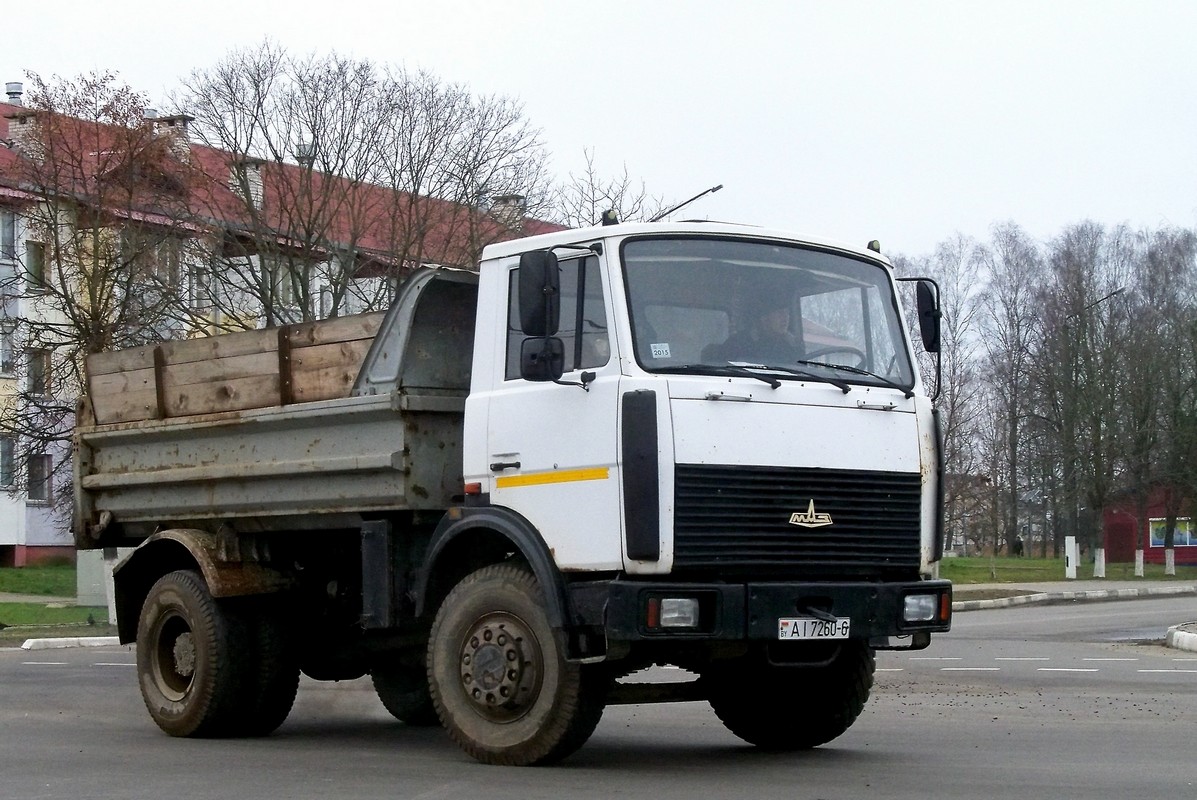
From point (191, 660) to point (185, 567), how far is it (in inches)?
27.0

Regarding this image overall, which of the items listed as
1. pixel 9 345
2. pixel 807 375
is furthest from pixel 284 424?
pixel 9 345

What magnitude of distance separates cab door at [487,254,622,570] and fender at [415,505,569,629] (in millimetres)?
53

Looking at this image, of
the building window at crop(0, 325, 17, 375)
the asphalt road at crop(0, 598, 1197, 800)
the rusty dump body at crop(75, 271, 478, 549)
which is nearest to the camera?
the asphalt road at crop(0, 598, 1197, 800)

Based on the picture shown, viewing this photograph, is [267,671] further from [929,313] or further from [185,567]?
[929,313]

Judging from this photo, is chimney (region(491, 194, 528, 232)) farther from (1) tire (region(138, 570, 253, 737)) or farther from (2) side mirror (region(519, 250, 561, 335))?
(2) side mirror (region(519, 250, 561, 335))

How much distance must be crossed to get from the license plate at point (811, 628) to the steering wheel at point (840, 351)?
51.9 inches

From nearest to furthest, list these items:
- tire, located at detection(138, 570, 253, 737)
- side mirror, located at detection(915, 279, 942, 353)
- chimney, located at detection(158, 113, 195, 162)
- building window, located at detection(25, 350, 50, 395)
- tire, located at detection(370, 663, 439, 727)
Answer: side mirror, located at detection(915, 279, 942, 353), tire, located at detection(138, 570, 253, 737), tire, located at detection(370, 663, 439, 727), building window, located at detection(25, 350, 50, 395), chimney, located at detection(158, 113, 195, 162)

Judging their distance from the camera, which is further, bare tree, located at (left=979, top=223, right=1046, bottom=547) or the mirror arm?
bare tree, located at (left=979, top=223, right=1046, bottom=547)

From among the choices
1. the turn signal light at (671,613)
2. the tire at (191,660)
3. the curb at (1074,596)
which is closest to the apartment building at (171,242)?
the curb at (1074,596)

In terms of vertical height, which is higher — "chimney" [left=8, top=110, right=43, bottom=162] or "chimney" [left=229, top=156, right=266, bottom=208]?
"chimney" [left=8, top=110, right=43, bottom=162]

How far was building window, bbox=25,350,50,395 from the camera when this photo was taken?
30.3 meters

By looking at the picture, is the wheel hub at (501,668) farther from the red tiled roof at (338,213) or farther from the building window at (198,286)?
the building window at (198,286)

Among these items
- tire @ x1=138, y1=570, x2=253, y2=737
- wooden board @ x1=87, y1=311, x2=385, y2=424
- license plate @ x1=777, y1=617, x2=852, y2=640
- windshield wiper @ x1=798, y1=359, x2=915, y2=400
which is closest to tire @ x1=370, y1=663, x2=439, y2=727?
tire @ x1=138, y1=570, x2=253, y2=737

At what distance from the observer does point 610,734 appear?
411 inches
